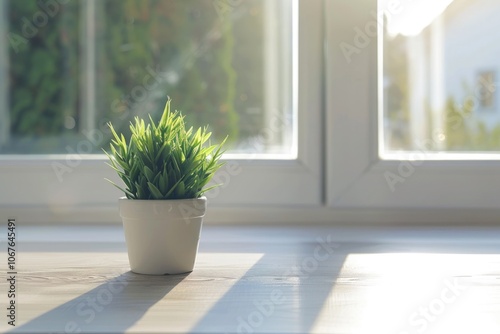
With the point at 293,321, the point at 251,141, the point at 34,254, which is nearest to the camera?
the point at 293,321

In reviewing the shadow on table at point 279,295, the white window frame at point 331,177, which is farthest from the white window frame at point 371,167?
the shadow on table at point 279,295

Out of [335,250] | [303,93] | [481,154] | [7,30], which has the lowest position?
[335,250]

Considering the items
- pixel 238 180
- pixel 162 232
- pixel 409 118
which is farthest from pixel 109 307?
pixel 409 118

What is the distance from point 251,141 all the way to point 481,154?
19.6 inches

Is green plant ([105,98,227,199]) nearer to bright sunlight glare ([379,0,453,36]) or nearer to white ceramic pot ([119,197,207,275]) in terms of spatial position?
white ceramic pot ([119,197,207,275])

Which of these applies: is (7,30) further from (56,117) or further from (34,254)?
(34,254)

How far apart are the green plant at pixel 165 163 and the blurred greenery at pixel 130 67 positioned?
71cm

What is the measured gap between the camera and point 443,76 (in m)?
1.57

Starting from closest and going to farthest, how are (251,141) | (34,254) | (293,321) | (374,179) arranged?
(293,321) < (34,254) < (374,179) < (251,141)

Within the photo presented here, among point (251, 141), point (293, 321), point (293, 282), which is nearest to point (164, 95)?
point (251, 141)

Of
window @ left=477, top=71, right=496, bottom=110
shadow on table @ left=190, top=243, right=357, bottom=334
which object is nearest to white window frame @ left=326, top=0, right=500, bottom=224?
window @ left=477, top=71, right=496, bottom=110

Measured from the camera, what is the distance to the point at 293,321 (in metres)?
0.66

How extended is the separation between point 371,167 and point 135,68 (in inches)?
25.1

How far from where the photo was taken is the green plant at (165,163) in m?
0.88
